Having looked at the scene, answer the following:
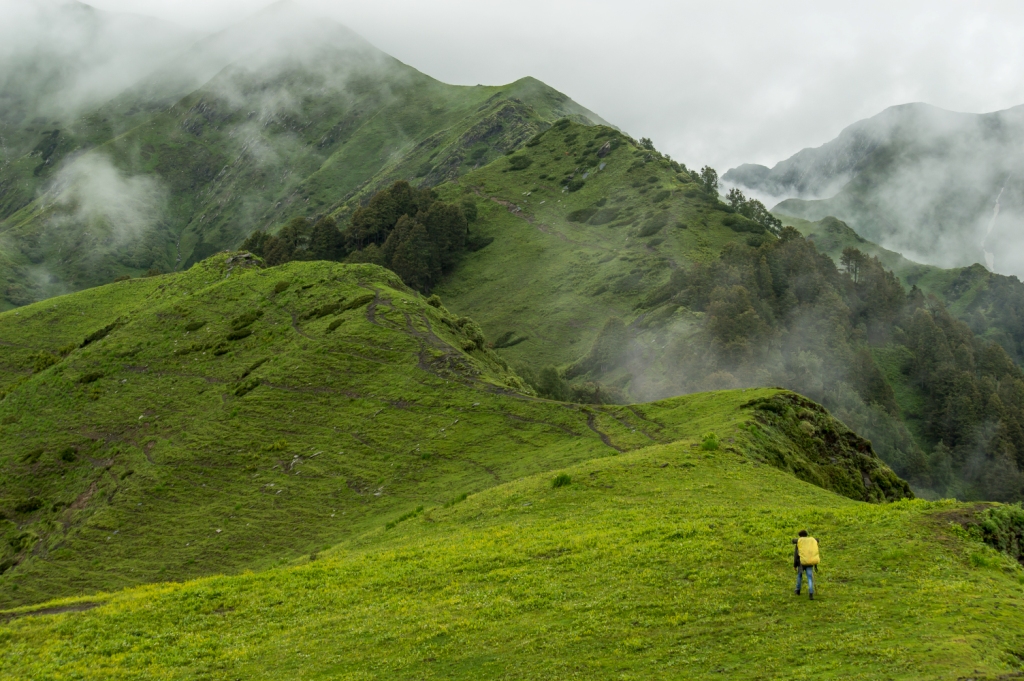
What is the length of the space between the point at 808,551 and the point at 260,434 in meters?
39.9

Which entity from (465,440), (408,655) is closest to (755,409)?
(465,440)

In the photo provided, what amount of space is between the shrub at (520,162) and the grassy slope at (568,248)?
5.05 feet

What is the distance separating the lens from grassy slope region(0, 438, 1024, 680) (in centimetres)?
1519

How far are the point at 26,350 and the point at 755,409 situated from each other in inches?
2880

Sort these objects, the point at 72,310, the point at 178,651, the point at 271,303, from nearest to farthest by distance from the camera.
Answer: the point at 178,651, the point at 271,303, the point at 72,310

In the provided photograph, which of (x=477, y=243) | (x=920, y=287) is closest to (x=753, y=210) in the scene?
(x=477, y=243)

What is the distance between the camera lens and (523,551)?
939 inches

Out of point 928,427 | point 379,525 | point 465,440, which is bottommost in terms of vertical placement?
point 928,427

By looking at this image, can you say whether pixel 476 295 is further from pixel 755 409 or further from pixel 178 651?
pixel 178 651

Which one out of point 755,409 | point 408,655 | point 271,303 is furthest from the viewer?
point 271,303

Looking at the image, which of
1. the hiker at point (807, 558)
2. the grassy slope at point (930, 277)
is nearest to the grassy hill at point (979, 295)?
the grassy slope at point (930, 277)

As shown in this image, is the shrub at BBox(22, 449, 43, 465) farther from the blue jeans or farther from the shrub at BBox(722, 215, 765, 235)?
the shrub at BBox(722, 215, 765, 235)

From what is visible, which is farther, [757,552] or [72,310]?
[72,310]

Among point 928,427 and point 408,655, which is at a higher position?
point 408,655
